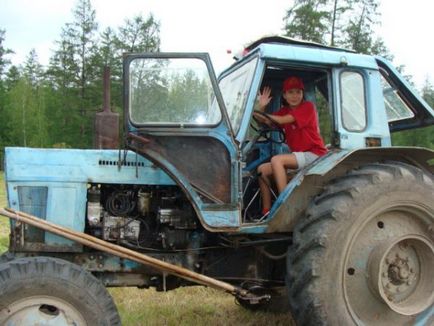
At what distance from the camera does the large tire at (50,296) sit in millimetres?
3568

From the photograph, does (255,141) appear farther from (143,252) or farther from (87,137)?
(87,137)

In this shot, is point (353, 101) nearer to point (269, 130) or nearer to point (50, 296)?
point (269, 130)

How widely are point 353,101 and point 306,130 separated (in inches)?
17.6

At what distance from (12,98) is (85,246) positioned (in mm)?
42124

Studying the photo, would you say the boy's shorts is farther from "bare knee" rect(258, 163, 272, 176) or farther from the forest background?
the forest background

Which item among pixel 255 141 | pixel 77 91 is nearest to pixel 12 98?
pixel 77 91

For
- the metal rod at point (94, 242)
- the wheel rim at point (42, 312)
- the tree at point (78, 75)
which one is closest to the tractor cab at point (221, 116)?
the metal rod at point (94, 242)

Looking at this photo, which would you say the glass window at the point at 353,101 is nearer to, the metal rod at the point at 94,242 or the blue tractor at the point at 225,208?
the blue tractor at the point at 225,208

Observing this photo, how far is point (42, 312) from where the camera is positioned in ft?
12.0

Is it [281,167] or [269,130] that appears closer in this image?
[281,167]

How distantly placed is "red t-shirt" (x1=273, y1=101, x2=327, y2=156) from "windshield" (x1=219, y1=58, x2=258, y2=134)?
1.65ft

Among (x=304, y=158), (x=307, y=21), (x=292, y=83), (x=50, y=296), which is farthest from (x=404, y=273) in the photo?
(x=307, y=21)

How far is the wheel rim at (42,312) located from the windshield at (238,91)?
1731 mm

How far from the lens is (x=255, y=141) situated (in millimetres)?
5168
